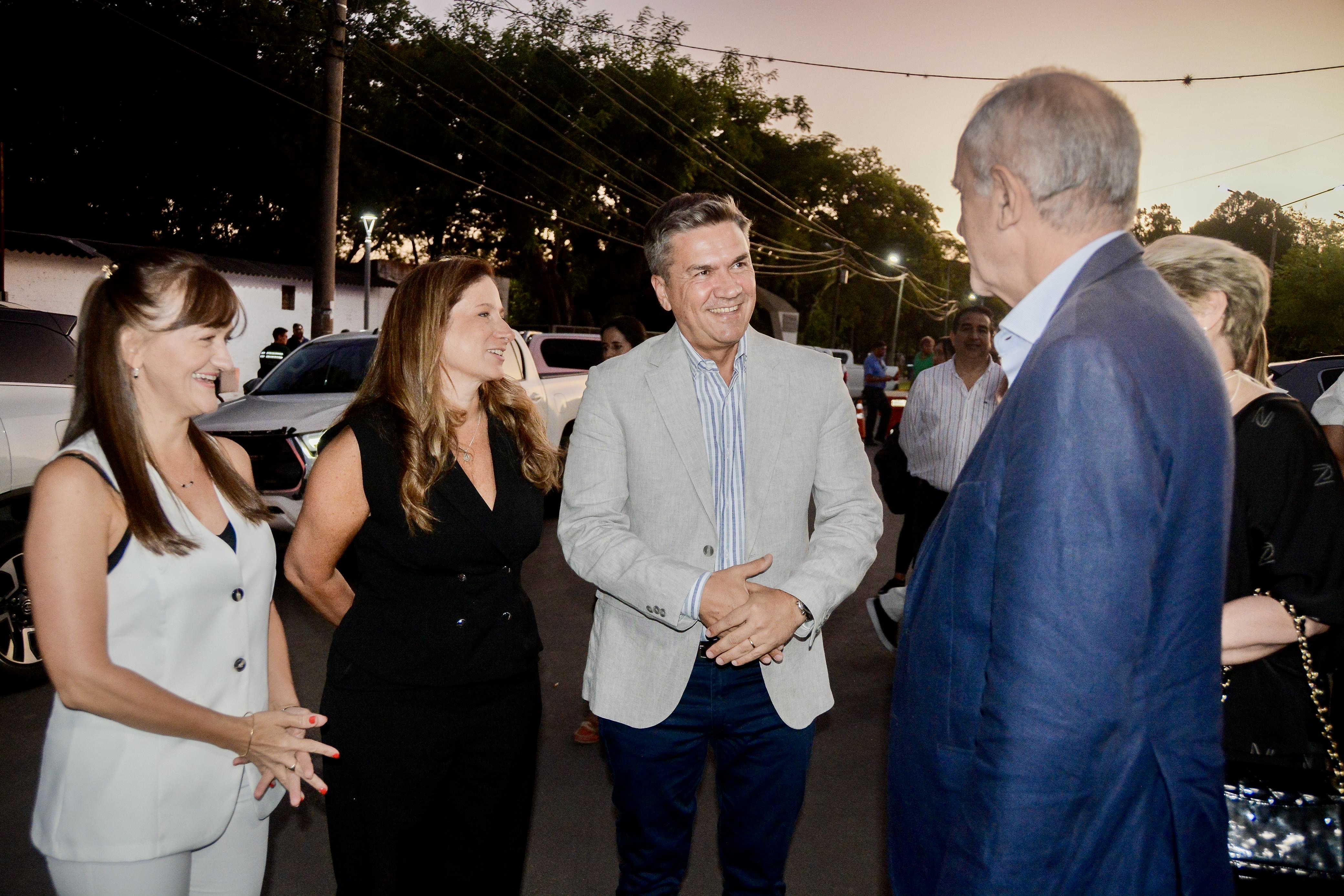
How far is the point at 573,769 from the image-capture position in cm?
458

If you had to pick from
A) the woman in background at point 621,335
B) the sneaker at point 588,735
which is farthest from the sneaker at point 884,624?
the woman in background at point 621,335

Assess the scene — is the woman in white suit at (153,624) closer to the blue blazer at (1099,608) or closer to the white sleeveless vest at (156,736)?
the white sleeveless vest at (156,736)

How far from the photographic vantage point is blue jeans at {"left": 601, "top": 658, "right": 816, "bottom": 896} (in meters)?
2.57

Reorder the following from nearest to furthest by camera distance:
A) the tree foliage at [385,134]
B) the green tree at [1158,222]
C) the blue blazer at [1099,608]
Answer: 1. the blue blazer at [1099,608]
2. the tree foliage at [385,134]
3. the green tree at [1158,222]

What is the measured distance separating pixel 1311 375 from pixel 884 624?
830 centimetres

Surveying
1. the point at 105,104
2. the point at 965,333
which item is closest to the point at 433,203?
the point at 105,104

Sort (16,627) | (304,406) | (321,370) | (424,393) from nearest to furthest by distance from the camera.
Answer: (424,393) → (16,627) → (304,406) → (321,370)

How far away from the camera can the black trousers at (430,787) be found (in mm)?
2412

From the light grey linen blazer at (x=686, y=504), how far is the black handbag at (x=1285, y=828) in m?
0.99

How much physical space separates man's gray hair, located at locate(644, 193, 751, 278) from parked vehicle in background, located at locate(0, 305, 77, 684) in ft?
13.1

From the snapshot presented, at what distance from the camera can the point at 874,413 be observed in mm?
21391

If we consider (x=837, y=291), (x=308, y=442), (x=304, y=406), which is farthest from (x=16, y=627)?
(x=837, y=291)

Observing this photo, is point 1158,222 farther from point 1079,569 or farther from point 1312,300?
point 1079,569

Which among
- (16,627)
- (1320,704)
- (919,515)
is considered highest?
(1320,704)
